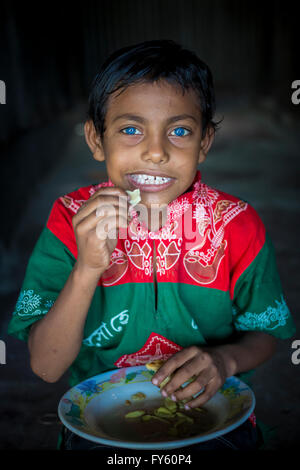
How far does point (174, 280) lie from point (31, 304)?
448 mm

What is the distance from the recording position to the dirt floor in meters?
2.54

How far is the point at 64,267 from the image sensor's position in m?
1.58

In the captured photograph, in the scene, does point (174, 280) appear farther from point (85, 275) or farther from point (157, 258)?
point (85, 275)

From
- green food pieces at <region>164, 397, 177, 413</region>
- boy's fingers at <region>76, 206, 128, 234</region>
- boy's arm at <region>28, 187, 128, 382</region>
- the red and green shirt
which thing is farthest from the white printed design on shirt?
boy's fingers at <region>76, 206, 128, 234</region>

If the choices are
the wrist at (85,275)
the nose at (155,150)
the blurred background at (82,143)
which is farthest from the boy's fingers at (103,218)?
the blurred background at (82,143)

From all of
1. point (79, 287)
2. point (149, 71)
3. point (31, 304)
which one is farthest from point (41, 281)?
point (149, 71)

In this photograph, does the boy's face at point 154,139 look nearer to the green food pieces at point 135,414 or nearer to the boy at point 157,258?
the boy at point 157,258

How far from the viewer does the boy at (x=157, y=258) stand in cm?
144

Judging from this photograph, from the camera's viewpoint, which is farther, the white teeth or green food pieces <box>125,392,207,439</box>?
the white teeth

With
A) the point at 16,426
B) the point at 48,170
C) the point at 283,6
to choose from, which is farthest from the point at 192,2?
the point at 16,426

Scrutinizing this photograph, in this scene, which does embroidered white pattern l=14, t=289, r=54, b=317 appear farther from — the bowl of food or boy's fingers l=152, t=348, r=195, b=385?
boy's fingers l=152, t=348, r=195, b=385

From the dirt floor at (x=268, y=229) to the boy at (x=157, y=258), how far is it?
1.05 meters

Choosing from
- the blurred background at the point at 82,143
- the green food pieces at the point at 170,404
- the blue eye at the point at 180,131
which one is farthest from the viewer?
the blurred background at the point at 82,143
